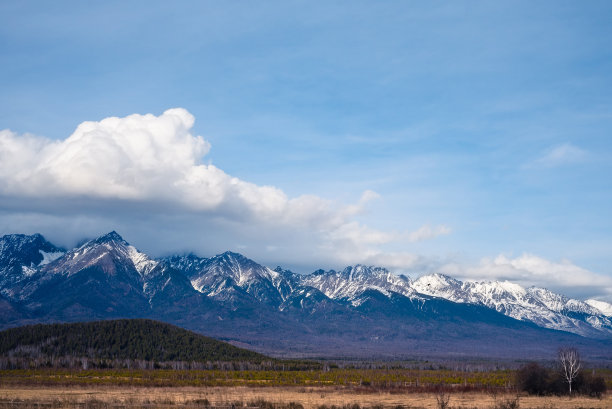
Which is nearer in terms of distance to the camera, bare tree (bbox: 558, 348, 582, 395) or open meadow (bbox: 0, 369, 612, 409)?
open meadow (bbox: 0, 369, 612, 409)

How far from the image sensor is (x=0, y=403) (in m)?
63.3

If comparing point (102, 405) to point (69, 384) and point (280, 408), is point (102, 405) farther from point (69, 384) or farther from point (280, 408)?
point (69, 384)

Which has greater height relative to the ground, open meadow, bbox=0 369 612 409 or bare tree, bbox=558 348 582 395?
bare tree, bbox=558 348 582 395

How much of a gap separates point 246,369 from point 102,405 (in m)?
134

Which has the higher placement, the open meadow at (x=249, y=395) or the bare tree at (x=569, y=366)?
the bare tree at (x=569, y=366)

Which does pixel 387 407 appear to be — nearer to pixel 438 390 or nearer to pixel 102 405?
pixel 102 405

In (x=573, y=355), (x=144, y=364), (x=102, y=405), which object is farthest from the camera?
(x=144, y=364)

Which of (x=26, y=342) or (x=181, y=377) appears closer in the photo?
(x=181, y=377)

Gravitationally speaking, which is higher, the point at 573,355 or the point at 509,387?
the point at 573,355

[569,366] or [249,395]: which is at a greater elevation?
[569,366]

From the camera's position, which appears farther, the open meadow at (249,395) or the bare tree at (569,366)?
the bare tree at (569,366)

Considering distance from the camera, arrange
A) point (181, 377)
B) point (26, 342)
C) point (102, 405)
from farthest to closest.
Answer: point (26, 342), point (181, 377), point (102, 405)

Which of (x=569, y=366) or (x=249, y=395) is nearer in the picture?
(x=249, y=395)

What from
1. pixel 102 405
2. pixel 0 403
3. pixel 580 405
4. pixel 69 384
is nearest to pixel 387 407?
pixel 580 405
